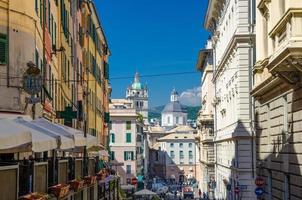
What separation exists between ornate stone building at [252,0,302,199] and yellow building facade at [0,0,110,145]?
23.2 feet

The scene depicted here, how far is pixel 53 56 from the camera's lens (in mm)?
31141

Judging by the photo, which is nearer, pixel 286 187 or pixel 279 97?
pixel 286 187

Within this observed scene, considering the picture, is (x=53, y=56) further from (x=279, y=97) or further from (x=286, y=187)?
(x=286, y=187)

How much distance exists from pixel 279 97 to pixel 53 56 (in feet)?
40.1

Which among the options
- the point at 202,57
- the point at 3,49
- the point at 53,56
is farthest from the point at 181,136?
the point at 3,49

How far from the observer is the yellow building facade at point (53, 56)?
21359 mm

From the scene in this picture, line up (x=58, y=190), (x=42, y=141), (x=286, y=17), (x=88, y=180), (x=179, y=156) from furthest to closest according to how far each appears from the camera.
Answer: (x=179, y=156) → (x=88, y=180) → (x=286, y=17) → (x=58, y=190) → (x=42, y=141)

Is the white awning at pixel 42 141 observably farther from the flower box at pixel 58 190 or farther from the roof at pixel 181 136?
the roof at pixel 181 136

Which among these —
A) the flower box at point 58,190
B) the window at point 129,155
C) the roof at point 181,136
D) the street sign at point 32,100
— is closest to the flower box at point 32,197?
the flower box at point 58,190

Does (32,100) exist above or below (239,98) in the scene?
below

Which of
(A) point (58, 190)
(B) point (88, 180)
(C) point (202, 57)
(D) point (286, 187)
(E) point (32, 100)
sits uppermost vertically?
(C) point (202, 57)

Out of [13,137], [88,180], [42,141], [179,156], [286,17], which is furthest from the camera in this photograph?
[179,156]

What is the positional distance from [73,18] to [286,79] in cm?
2333

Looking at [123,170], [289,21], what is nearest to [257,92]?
[289,21]
